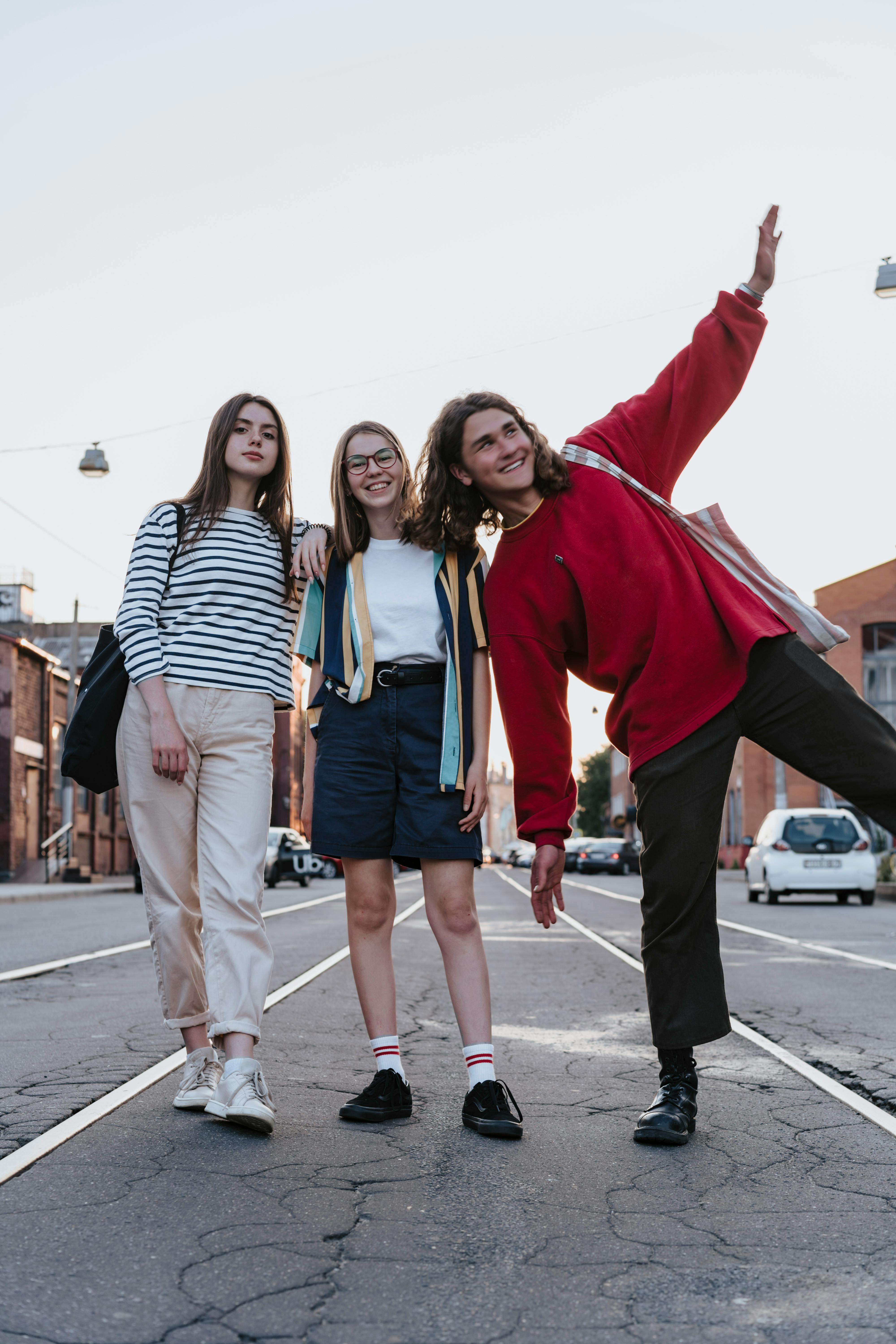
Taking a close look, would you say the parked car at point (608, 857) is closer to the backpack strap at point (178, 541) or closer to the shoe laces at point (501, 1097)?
the shoe laces at point (501, 1097)

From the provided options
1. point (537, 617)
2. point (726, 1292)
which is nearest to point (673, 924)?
point (537, 617)

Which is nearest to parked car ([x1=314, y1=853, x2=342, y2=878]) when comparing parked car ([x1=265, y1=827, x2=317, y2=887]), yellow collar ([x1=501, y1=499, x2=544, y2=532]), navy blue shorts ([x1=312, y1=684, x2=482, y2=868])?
parked car ([x1=265, y1=827, x2=317, y2=887])

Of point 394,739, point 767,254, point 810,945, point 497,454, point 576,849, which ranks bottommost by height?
point 576,849

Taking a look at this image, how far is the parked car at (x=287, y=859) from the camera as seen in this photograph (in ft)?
107

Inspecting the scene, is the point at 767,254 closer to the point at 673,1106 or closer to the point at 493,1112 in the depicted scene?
the point at 673,1106

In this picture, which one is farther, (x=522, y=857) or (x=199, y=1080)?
(x=522, y=857)

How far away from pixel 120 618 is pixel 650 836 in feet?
5.30

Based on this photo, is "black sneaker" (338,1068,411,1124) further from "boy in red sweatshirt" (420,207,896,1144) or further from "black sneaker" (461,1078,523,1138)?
"boy in red sweatshirt" (420,207,896,1144)

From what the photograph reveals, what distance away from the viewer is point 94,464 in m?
21.0

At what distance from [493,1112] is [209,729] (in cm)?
133

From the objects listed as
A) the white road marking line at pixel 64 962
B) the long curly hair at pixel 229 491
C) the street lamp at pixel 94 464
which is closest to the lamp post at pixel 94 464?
the street lamp at pixel 94 464

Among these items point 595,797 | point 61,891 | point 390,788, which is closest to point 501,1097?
point 390,788

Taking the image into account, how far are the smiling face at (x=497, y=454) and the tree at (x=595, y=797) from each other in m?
90.2

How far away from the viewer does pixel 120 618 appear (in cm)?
388
